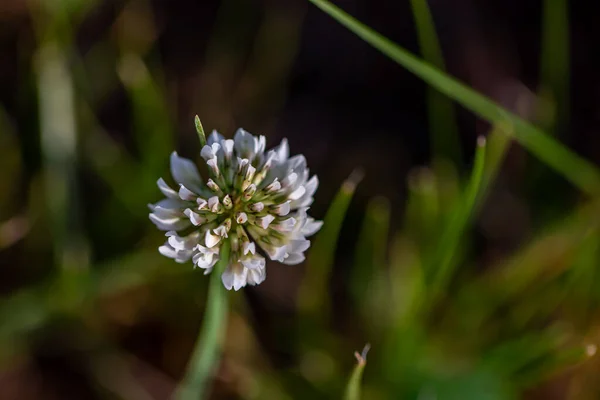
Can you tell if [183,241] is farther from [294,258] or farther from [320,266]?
[320,266]

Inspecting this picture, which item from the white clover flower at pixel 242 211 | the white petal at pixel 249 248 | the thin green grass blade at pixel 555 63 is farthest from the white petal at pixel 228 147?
the thin green grass blade at pixel 555 63

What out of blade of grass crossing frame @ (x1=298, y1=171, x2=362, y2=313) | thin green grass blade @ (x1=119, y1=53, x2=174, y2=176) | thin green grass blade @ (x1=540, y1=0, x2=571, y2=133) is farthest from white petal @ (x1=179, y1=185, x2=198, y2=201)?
thin green grass blade @ (x1=540, y1=0, x2=571, y2=133)

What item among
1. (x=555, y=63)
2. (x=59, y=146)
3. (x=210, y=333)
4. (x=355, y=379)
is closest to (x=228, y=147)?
(x=210, y=333)

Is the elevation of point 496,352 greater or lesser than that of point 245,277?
greater

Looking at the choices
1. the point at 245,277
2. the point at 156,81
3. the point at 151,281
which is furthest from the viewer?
the point at 156,81

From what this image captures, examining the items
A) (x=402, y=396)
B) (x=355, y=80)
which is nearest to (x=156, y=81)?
(x=355, y=80)

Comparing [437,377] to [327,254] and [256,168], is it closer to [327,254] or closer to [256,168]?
[327,254]

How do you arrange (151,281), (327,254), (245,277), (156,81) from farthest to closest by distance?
(156,81) < (151,281) < (327,254) < (245,277)
